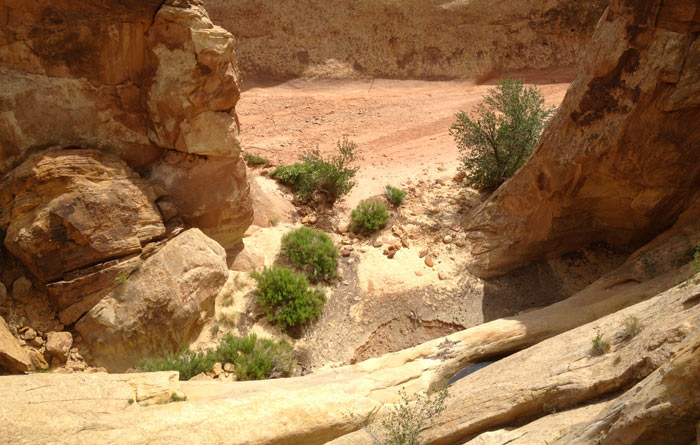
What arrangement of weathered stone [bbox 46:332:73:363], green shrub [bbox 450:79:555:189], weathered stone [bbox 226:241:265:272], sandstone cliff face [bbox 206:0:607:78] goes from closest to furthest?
weathered stone [bbox 46:332:73:363] < weathered stone [bbox 226:241:265:272] < green shrub [bbox 450:79:555:189] < sandstone cliff face [bbox 206:0:607:78]

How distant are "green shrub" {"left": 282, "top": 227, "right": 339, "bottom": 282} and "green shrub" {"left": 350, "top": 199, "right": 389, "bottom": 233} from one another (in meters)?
0.92

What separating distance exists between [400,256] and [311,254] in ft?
5.72

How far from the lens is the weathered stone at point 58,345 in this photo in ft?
20.9

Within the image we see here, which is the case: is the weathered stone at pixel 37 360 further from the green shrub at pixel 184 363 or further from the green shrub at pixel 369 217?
the green shrub at pixel 369 217

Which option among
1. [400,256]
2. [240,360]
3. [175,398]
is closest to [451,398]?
[175,398]

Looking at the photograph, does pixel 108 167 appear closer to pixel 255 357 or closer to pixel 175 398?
pixel 255 357

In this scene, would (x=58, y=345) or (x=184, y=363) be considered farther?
(x=184, y=363)

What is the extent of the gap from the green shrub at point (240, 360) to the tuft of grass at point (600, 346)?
425 centimetres

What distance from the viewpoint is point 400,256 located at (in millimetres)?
9531

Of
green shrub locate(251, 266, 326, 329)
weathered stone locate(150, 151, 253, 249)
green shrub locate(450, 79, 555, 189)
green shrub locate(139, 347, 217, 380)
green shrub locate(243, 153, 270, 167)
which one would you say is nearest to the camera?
green shrub locate(139, 347, 217, 380)

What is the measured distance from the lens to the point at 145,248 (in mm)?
7172

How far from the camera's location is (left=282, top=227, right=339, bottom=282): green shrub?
8.98m

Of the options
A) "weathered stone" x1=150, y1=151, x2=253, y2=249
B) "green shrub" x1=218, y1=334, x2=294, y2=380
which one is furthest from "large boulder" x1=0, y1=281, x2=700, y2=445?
"weathered stone" x1=150, y1=151, x2=253, y2=249

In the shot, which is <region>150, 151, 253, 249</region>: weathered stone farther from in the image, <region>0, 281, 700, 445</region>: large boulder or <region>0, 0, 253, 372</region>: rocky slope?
<region>0, 281, 700, 445</region>: large boulder
